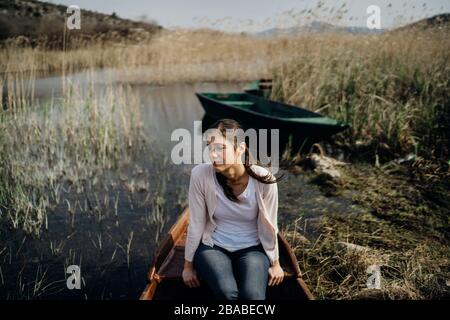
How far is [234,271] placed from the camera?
7.34 ft

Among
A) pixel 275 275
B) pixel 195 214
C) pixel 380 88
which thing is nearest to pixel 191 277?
pixel 195 214

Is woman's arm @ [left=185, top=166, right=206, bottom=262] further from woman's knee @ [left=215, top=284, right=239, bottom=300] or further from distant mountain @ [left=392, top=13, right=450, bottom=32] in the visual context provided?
distant mountain @ [left=392, top=13, right=450, bottom=32]

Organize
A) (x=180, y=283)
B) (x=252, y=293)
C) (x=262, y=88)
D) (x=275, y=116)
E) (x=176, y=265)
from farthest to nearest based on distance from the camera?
(x=262, y=88), (x=275, y=116), (x=176, y=265), (x=180, y=283), (x=252, y=293)

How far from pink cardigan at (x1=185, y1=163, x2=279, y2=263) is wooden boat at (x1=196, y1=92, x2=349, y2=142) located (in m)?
4.00

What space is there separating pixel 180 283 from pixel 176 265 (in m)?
0.21

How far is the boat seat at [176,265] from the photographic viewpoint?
2.47 metres

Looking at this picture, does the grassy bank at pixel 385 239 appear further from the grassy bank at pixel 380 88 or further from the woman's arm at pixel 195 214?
the woman's arm at pixel 195 214

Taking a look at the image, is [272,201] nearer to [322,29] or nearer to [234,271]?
[234,271]

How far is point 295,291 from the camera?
7.89ft

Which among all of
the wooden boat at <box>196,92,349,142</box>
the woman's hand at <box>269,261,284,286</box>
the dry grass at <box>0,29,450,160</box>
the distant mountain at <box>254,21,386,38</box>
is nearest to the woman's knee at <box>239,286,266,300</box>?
the woman's hand at <box>269,261,284,286</box>

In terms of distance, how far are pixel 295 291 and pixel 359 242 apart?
1.68 metres

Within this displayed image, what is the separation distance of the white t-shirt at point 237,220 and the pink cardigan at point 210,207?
37 mm

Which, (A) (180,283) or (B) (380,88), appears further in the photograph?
(B) (380,88)

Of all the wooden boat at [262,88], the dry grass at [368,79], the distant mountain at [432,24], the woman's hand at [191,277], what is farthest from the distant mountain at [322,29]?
the woman's hand at [191,277]
